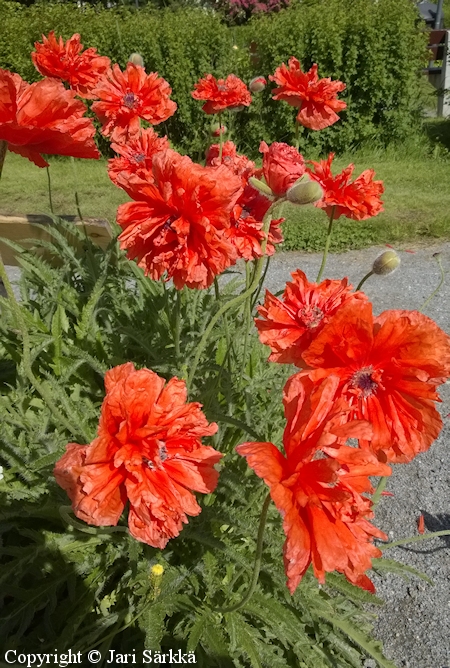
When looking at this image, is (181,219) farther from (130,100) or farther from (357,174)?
(357,174)

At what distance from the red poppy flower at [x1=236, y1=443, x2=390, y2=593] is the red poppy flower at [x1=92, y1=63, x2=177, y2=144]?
160cm

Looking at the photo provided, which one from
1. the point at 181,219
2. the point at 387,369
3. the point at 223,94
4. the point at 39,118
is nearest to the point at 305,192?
the point at 181,219

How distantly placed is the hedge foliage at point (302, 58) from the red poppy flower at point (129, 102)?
5541 millimetres

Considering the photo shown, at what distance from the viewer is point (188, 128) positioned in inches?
308

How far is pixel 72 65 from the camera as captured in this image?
2.29 meters

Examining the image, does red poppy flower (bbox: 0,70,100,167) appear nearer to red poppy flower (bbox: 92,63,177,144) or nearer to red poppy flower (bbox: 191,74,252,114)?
red poppy flower (bbox: 92,63,177,144)

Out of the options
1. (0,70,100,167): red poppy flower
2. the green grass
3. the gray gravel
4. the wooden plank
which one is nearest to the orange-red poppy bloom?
(0,70,100,167): red poppy flower

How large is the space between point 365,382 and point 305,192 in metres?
0.44

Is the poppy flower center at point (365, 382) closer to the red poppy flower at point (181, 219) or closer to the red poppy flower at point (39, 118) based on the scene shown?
the red poppy flower at point (181, 219)

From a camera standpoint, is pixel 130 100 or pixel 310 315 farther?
pixel 130 100

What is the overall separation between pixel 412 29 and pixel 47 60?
21.8 ft

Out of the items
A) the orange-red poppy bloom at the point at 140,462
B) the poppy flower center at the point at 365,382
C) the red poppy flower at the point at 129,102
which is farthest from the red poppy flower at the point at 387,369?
the red poppy flower at the point at 129,102

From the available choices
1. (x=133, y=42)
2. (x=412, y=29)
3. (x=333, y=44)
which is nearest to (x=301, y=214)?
(x=333, y=44)

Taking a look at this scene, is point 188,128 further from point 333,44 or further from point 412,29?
point 412,29
